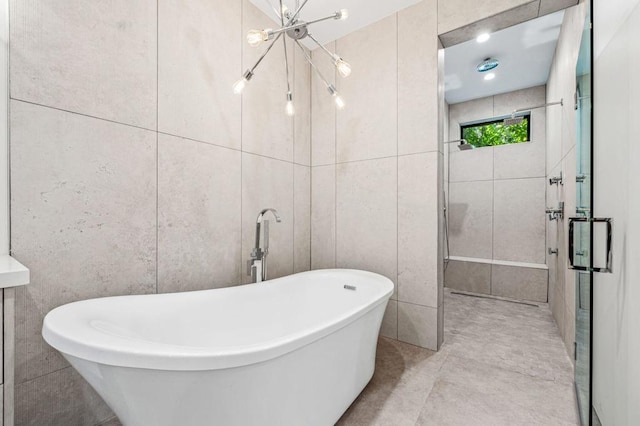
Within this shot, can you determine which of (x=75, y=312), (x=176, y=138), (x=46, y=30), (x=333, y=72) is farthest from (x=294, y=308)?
(x=333, y=72)

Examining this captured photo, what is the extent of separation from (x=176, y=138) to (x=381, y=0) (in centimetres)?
176

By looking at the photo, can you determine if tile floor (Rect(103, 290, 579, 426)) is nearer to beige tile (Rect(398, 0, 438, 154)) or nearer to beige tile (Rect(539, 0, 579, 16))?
beige tile (Rect(398, 0, 438, 154))

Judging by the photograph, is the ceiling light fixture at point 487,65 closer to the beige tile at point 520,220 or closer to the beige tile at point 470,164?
the beige tile at point 470,164

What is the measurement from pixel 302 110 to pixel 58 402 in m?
2.37

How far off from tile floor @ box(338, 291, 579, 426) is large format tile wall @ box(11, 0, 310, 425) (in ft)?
3.82

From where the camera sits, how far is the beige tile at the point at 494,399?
132 centimetres

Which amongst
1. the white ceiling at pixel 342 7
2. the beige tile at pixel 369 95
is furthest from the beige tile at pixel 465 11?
the beige tile at pixel 369 95

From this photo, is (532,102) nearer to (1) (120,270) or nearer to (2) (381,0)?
(2) (381,0)

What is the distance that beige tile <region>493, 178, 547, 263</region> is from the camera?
10.9ft

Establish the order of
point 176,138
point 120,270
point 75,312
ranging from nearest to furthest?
point 75,312
point 120,270
point 176,138

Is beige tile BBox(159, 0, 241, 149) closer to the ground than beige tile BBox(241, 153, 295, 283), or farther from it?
farther from it

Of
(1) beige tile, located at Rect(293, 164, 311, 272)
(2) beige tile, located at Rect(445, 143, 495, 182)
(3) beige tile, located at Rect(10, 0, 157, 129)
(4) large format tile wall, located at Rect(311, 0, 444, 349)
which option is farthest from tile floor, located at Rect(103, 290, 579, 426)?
(2) beige tile, located at Rect(445, 143, 495, 182)

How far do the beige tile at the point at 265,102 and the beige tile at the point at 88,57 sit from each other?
63 cm

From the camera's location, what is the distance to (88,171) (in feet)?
4.09
